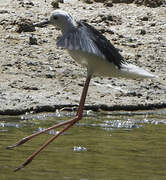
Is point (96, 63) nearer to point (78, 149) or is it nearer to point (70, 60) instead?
point (78, 149)

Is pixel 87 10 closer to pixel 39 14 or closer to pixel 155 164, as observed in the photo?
pixel 39 14

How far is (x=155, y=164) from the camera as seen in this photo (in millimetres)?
8023

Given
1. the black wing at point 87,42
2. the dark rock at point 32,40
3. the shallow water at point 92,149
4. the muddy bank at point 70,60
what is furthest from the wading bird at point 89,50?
the dark rock at point 32,40

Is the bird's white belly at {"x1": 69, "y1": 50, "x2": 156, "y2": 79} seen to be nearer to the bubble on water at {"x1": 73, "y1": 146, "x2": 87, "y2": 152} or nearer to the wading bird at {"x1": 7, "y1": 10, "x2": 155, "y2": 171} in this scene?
the wading bird at {"x1": 7, "y1": 10, "x2": 155, "y2": 171}

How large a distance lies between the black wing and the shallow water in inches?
46.4

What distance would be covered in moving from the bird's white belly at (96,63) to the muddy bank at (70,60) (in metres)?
4.40

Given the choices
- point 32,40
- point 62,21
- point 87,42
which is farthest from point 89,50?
point 32,40

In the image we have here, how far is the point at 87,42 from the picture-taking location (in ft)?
22.8

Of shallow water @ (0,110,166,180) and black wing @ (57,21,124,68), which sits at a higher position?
black wing @ (57,21,124,68)

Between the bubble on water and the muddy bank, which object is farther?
the muddy bank

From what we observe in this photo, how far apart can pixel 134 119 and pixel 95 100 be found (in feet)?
4.41

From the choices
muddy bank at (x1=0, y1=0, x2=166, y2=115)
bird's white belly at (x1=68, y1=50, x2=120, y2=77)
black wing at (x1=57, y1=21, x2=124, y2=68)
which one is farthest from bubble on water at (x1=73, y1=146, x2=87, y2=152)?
muddy bank at (x1=0, y1=0, x2=166, y2=115)

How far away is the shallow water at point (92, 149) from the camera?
7.38 meters

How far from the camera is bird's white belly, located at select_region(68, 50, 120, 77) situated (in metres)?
7.29
